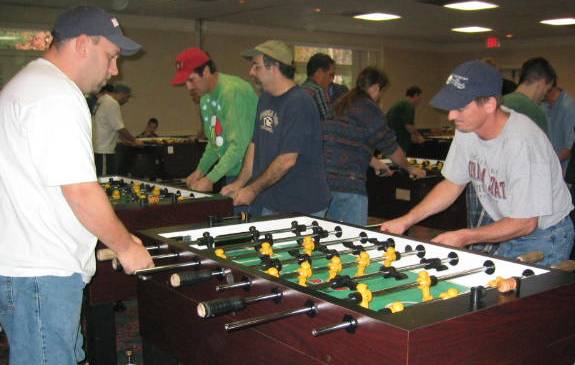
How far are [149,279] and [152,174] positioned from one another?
19.8ft

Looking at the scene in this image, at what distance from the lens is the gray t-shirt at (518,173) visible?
2340 mm

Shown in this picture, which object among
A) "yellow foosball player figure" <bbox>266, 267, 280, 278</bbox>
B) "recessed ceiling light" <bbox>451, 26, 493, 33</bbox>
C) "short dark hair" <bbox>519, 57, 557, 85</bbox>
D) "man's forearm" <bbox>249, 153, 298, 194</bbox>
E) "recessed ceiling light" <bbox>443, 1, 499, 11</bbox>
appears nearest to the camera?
"yellow foosball player figure" <bbox>266, 267, 280, 278</bbox>

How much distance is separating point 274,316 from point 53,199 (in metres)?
0.87

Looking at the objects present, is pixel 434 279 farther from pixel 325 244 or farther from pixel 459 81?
pixel 459 81

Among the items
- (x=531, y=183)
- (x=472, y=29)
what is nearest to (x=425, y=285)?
(x=531, y=183)

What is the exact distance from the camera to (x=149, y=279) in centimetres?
240

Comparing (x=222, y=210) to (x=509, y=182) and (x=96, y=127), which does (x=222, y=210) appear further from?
(x=96, y=127)

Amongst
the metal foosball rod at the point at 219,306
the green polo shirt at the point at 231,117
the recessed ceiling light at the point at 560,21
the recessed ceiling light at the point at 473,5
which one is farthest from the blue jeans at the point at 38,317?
the recessed ceiling light at the point at 560,21

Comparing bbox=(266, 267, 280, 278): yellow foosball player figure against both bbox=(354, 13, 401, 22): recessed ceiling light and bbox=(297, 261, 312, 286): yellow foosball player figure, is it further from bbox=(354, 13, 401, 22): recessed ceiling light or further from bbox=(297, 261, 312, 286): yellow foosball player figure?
bbox=(354, 13, 401, 22): recessed ceiling light

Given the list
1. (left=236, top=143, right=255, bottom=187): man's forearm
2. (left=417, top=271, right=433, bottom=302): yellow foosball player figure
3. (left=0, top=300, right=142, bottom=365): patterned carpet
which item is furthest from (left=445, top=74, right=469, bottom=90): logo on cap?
(left=0, top=300, right=142, bottom=365): patterned carpet

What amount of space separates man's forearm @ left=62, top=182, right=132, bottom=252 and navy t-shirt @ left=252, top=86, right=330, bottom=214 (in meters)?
1.46

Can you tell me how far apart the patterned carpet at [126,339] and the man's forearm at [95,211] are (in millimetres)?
1446

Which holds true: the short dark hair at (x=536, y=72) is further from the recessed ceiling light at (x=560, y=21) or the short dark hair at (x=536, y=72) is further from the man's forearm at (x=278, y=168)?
the recessed ceiling light at (x=560, y=21)

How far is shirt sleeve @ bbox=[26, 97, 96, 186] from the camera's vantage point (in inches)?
73.8
